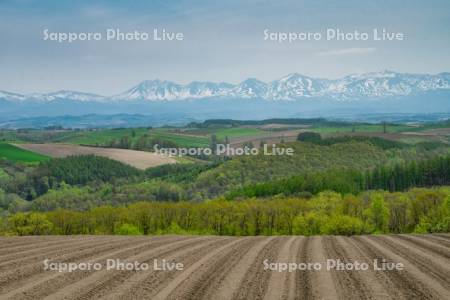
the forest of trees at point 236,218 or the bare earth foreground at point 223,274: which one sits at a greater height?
the bare earth foreground at point 223,274

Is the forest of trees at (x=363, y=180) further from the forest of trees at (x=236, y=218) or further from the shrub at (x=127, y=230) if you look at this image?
the shrub at (x=127, y=230)

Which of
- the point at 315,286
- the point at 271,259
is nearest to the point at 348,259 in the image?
the point at 271,259

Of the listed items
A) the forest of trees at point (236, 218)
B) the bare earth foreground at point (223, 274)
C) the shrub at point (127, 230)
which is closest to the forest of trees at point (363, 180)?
the forest of trees at point (236, 218)

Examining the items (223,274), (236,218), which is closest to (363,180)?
(236,218)

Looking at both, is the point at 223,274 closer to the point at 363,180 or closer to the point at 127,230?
the point at 127,230

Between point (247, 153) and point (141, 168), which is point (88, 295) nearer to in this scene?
point (247, 153)

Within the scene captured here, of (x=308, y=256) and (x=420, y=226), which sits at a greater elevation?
(x=308, y=256)

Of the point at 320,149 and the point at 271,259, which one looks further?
the point at 320,149

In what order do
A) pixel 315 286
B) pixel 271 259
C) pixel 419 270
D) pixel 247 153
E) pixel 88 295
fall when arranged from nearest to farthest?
pixel 88 295, pixel 315 286, pixel 419 270, pixel 271 259, pixel 247 153
